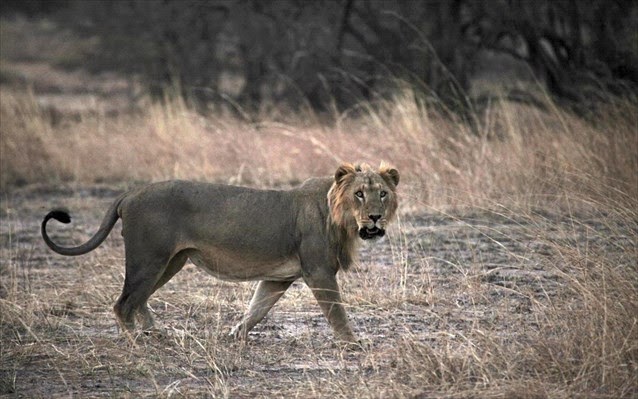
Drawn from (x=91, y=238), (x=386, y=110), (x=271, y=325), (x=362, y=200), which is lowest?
(x=386, y=110)

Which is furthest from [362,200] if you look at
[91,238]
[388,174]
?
[91,238]

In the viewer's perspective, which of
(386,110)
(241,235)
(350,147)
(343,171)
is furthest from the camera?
(386,110)

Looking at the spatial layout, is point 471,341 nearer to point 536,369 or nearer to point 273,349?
point 536,369

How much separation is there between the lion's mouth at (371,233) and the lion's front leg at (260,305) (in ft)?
2.04

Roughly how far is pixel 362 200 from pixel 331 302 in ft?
1.73

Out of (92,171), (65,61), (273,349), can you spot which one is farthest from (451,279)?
(65,61)

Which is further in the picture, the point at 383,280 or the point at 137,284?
the point at 383,280

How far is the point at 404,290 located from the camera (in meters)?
6.68

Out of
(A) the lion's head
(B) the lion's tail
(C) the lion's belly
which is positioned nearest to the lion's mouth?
(A) the lion's head

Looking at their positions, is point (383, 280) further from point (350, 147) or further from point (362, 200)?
point (350, 147)

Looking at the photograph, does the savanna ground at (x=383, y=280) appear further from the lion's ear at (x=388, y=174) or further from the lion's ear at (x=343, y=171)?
the lion's ear at (x=343, y=171)

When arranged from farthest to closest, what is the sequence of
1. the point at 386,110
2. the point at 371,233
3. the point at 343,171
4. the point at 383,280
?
the point at 386,110
the point at 383,280
the point at 343,171
the point at 371,233

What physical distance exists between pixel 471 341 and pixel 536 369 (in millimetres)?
450

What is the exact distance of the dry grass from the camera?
16.3ft
